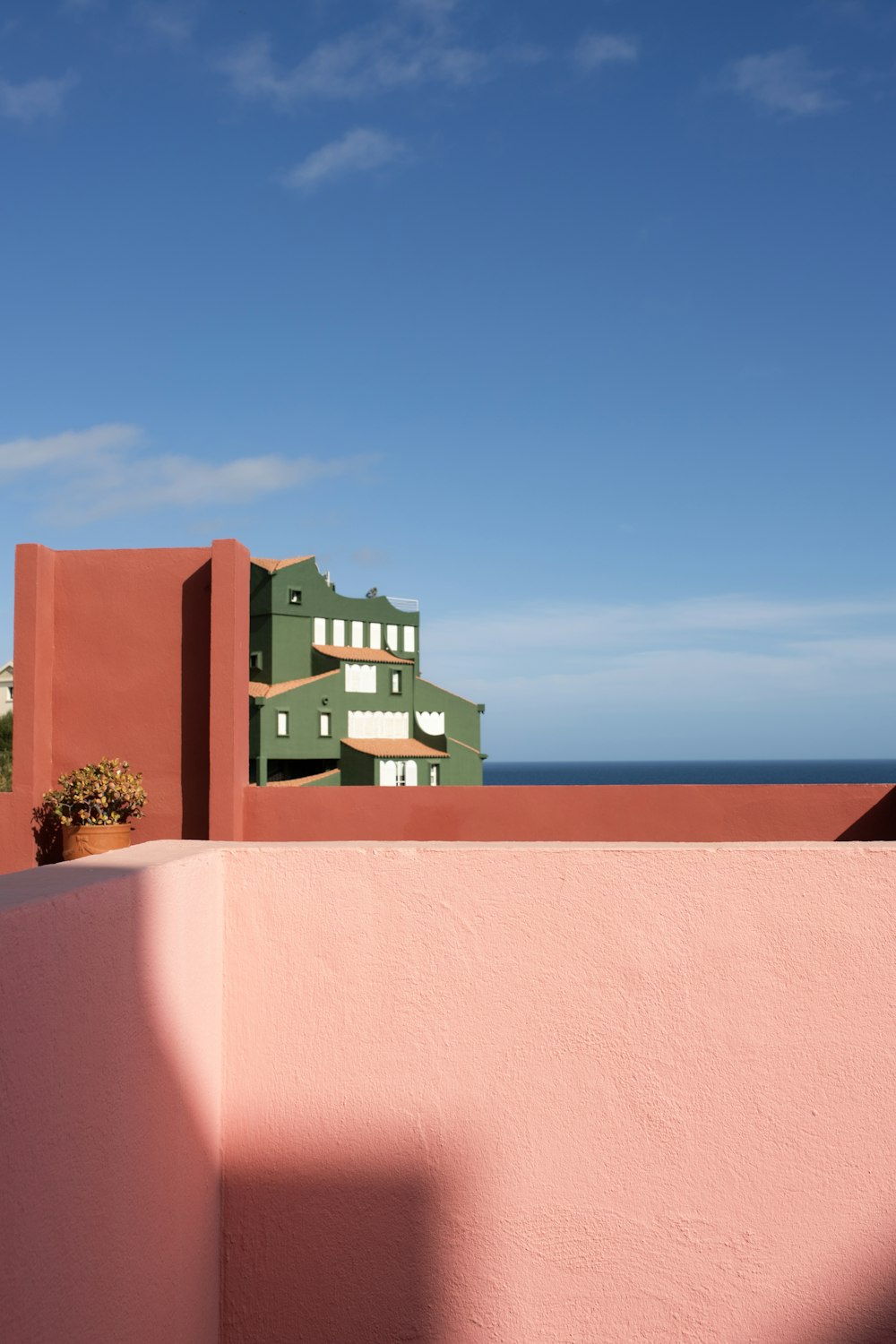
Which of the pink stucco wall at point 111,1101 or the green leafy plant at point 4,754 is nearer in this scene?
the pink stucco wall at point 111,1101

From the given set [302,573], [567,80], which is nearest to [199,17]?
[567,80]

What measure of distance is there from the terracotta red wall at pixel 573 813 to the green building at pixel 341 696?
28461 mm

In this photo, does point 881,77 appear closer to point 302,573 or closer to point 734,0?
point 734,0

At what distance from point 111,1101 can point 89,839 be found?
446 cm

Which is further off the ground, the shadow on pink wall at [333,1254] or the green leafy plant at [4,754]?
the green leafy plant at [4,754]

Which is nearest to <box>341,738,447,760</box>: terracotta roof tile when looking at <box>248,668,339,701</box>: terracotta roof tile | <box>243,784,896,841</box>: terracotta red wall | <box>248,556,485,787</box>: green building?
<box>248,556,485,787</box>: green building

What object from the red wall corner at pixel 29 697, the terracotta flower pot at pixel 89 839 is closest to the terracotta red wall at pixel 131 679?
the red wall corner at pixel 29 697

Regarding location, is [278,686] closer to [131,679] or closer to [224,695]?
[131,679]

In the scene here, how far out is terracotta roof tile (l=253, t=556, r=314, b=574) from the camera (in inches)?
1550

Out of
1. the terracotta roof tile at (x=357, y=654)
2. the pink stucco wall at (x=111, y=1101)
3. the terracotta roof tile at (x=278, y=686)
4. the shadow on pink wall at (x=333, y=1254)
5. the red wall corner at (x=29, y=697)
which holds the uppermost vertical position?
the terracotta roof tile at (x=357, y=654)

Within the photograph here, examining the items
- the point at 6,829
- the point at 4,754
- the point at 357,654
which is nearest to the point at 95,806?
the point at 6,829

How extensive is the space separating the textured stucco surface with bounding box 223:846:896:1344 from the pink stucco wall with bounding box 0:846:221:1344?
22 cm

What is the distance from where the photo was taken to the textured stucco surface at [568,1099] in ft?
8.84

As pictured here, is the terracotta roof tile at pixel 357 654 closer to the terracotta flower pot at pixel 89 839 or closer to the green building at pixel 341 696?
the green building at pixel 341 696
